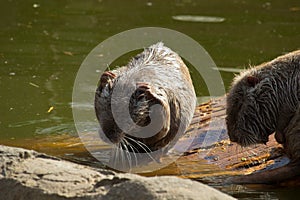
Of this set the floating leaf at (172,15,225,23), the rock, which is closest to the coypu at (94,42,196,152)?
the rock

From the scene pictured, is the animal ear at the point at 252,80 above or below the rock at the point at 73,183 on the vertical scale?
above

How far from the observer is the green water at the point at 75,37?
808 cm

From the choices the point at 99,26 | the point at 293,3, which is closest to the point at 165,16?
the point at 99,26

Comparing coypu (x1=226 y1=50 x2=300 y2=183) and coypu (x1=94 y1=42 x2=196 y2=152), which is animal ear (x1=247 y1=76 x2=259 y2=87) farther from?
coypu (x1=94 y1=42 x2=196 y2=152)

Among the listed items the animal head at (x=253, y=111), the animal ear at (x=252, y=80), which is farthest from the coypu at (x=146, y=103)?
the animal ear at (x=252, y=80)

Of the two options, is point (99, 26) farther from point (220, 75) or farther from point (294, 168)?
point (294, 168)

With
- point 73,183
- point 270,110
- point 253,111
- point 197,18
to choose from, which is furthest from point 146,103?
point 197,18

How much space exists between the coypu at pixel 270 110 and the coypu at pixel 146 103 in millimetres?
593

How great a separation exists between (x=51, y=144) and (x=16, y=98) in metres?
1.62

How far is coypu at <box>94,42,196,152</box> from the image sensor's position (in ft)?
19.4

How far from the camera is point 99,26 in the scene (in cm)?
1105

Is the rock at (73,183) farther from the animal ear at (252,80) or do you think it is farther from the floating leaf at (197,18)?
the floating leaf at (197,18)

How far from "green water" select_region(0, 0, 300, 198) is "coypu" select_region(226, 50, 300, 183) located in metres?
2.07

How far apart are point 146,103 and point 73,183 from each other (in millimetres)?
1623
